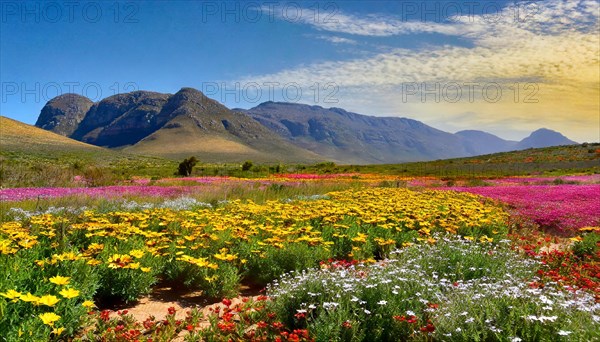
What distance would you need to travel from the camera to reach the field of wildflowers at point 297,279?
12.6 feet

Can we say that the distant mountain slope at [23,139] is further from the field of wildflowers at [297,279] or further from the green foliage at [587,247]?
the green foliage at [587,247]

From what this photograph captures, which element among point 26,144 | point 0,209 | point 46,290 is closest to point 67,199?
point 0,209

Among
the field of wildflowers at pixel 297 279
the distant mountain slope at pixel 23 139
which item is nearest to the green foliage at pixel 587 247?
the field of wildflowers at pixel 297 279

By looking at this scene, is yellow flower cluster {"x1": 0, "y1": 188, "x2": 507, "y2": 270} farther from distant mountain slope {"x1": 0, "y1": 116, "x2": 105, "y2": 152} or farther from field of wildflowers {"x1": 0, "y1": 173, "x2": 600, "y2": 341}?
distant mountain slope {"x1": 0, "y1": 116, "x2": 105, "y2": 152}

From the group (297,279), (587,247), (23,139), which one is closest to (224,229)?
(297,279)

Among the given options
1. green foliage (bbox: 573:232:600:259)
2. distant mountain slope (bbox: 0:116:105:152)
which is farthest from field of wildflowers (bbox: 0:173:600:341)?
distant mountain slope (bbox: 0:116:105:152)

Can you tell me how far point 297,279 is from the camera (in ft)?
19.4

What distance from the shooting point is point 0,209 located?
9.97 meters

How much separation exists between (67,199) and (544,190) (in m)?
19.6

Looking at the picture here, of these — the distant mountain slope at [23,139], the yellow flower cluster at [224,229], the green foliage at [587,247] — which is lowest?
the green foliage at [587,247]

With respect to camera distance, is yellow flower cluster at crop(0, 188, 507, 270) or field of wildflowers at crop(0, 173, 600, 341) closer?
field of wildflowers at crop(0, 173, 600, 341)

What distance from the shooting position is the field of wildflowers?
3.85 m

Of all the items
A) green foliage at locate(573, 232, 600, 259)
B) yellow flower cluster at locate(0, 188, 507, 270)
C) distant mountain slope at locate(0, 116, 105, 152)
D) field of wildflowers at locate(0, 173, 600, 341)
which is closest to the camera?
field of wildflowers at locate(0, 173, 600, 341)

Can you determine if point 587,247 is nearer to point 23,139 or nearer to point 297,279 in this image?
point 297,279
